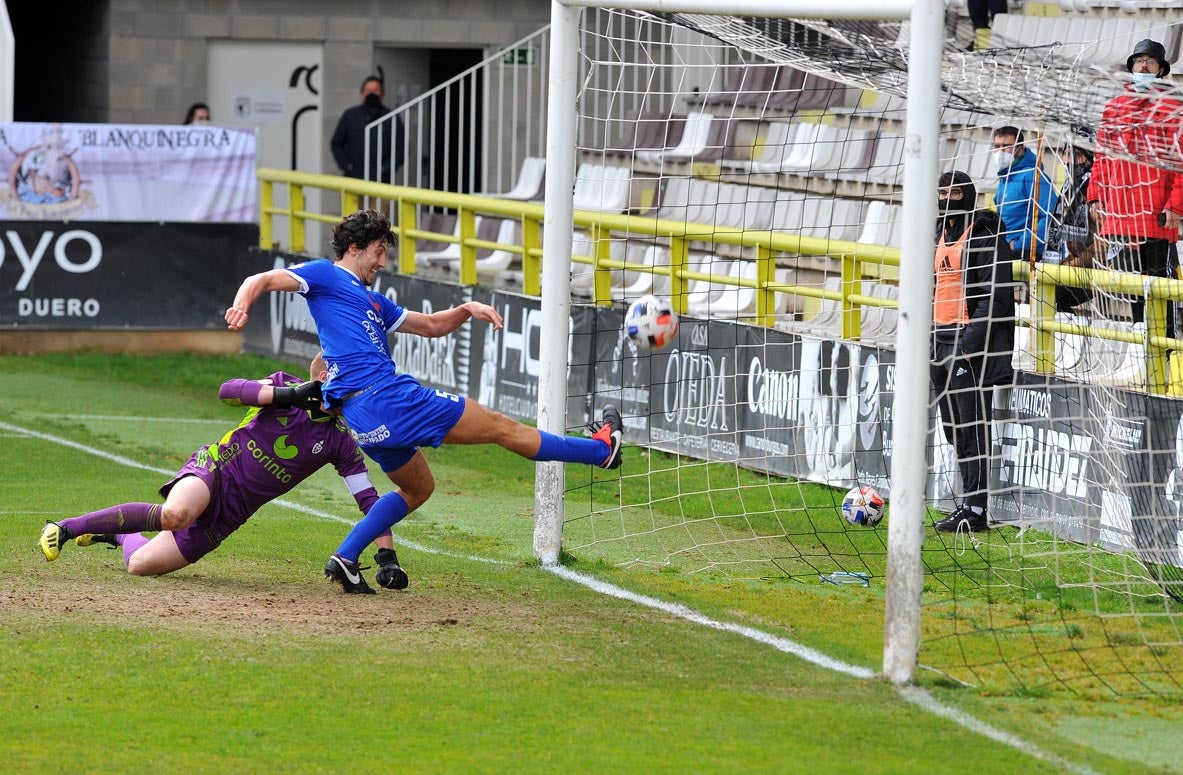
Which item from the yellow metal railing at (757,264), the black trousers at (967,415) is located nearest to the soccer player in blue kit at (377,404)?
the black trousers at (967,415)

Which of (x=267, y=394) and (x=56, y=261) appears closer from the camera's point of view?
(x=267, y=394)

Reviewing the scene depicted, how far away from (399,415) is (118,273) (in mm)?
11109

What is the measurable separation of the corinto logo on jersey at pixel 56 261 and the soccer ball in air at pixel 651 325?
10.7 metres

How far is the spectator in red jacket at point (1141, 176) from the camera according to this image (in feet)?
25.3

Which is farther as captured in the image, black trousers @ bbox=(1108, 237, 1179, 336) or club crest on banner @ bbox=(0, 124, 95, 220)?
club crest on banner @ bbox=(0, 124, 95, 220)

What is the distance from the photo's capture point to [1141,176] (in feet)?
31.5

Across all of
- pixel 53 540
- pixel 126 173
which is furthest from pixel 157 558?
pixel 126 173

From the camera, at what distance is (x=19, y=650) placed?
6926 millimetres

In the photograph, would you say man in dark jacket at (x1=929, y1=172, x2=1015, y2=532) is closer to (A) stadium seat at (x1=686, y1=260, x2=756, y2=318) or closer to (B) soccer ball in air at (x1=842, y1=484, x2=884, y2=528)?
(B) soccer ball in air at (x1=842, y1=484, x2=884, y2=528)

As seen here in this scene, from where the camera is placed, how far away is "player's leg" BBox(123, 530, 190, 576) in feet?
27.4

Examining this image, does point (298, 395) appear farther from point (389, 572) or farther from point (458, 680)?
point (458, 680)

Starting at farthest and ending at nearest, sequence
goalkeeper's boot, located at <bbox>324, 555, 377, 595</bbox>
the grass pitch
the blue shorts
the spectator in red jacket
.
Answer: goalkeeper's boot, located at <bbox>324, 555, 377, 595</bbox>, the blue shorts, the spectator in red jacket, the grass pitch

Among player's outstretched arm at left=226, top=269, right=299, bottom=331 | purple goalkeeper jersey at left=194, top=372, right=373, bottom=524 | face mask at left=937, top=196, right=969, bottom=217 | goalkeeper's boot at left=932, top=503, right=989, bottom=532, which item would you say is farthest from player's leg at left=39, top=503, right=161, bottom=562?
face mask at left=937, top=196, right=969, bottom=217

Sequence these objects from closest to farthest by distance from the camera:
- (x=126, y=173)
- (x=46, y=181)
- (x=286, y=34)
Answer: (x=46, y=181) → (x=126, y=173) → (x=286, y=34)
